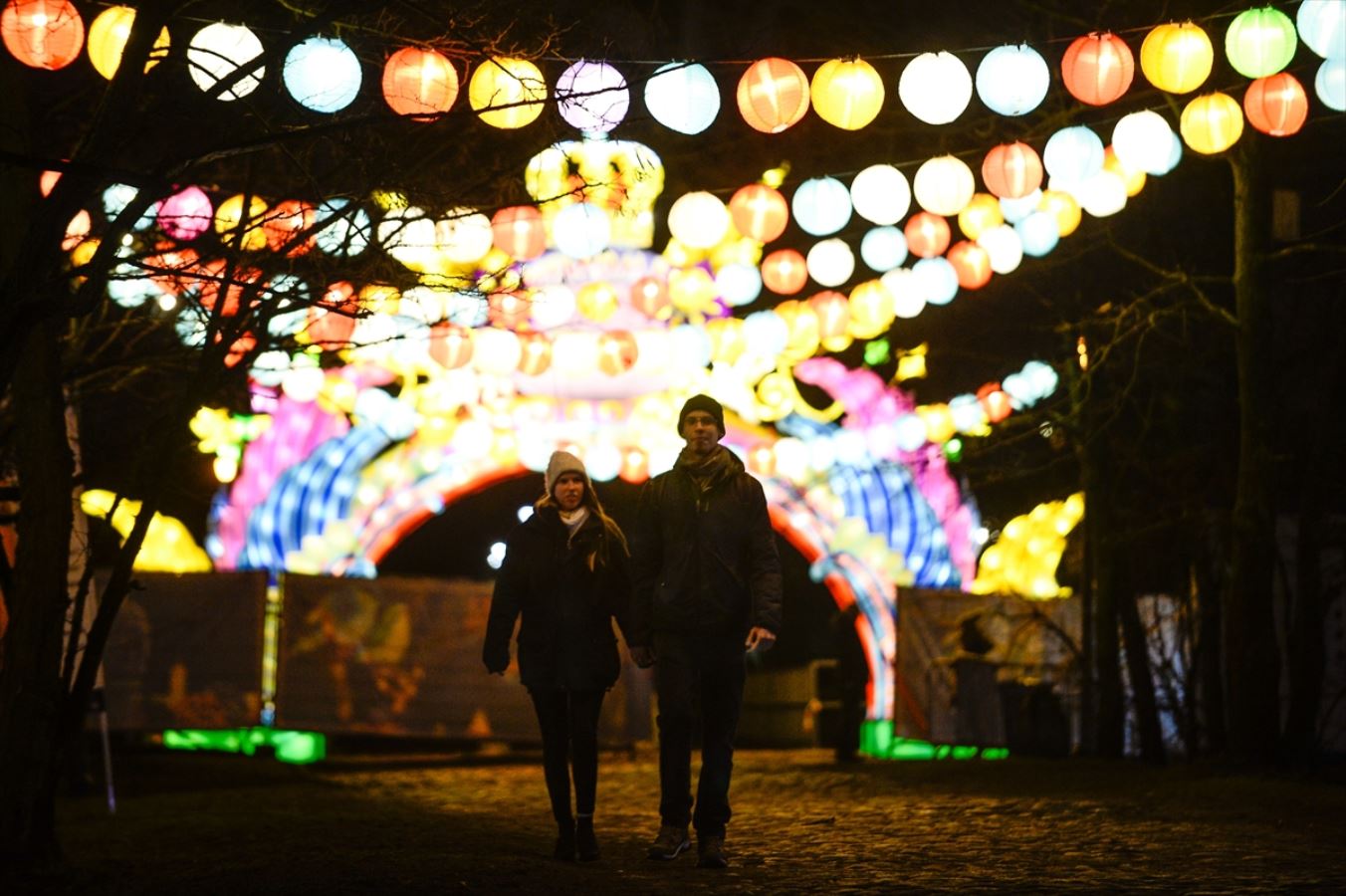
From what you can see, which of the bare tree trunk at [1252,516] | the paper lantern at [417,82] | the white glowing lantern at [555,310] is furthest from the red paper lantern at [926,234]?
the paper lantern at [417,82]

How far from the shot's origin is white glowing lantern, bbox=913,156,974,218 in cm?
1438

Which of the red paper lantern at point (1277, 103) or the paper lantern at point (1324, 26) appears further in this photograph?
the red paper lantern at point (1277, 103)

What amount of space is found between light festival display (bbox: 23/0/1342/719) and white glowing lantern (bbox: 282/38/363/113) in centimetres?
2

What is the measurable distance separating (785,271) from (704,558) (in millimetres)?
11118

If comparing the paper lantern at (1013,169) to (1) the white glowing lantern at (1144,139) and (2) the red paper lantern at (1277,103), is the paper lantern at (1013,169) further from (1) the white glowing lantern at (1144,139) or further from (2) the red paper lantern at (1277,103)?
(2) the red paper lantern at (1277,103)

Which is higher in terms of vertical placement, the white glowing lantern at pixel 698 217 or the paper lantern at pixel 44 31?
the white glowing lantern at pixel 698 217

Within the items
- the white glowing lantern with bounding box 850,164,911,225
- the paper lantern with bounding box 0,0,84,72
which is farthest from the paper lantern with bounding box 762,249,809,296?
the paper lantern with bounding box 0,0,84,72

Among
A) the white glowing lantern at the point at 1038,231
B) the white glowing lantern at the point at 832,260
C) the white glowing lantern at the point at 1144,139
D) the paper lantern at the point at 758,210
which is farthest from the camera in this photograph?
the white glowing lantern at the point at 832,260

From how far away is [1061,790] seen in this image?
13398mm

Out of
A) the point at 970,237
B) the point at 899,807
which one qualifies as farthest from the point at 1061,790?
the point at 970,237

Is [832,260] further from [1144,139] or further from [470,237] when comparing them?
[1144,139]

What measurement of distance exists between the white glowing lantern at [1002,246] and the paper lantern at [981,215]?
0.06 meters

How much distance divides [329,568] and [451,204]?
1602 centimetres

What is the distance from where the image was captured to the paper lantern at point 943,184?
566 inches
